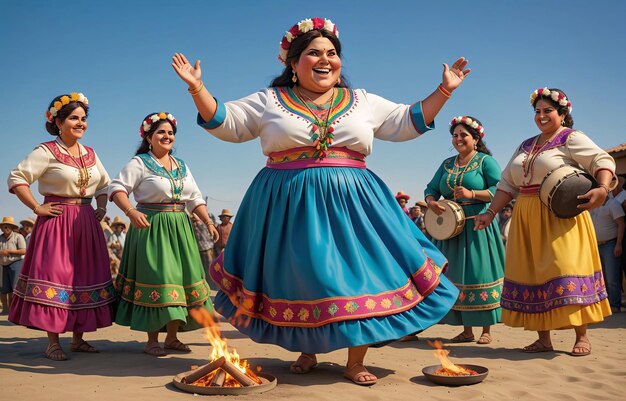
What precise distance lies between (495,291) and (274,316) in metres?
3.00

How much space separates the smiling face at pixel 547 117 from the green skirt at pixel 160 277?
3328mm

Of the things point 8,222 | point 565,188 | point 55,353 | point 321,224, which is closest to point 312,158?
point 321,224

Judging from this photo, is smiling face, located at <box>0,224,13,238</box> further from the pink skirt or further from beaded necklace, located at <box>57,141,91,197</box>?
beaded necklace, located at <box>57,141,91,197</box>

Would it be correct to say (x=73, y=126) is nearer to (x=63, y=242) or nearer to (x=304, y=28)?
(x=63, y=242)

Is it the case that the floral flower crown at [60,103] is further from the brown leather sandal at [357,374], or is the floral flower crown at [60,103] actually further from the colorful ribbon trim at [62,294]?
the brown leather sandal at [357,374]

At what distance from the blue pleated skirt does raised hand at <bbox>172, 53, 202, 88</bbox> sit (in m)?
0.78

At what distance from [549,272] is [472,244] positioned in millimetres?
963

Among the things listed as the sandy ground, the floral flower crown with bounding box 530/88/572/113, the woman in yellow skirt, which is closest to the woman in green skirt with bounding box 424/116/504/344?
the sandy ground

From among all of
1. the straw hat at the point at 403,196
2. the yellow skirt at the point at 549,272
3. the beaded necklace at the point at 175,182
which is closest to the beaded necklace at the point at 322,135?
the beaded necklace at the point at 175,182

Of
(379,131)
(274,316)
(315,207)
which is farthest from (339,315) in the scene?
(379,131)

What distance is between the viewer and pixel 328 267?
147 inches

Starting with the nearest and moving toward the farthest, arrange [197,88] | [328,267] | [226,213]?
[328,267] < [197,88] < [226,213]

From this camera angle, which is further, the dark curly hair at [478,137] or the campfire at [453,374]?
the dark curly hair at [478,137]

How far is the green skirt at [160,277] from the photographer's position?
17.6ft
